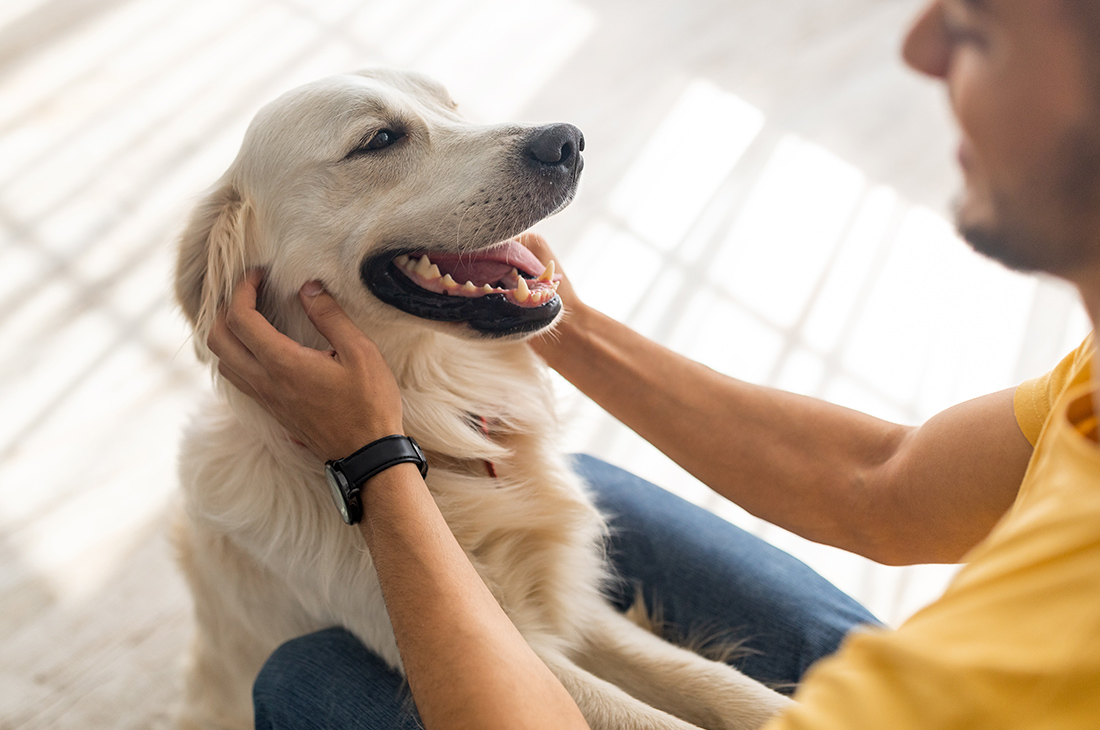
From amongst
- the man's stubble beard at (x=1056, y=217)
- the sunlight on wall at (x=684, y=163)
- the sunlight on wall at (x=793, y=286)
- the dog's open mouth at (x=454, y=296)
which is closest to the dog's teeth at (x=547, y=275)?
the dog's open mouth at (x=454, y=296)

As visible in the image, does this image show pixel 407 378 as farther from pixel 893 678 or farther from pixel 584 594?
pixel 893 678

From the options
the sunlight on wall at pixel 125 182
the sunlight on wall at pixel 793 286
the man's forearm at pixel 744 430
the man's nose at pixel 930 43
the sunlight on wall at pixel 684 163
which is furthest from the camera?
the sunlight on wall at pixel 684 163

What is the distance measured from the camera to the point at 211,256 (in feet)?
4.06

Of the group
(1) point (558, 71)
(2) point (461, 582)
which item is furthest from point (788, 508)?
(1) point (558, 71)

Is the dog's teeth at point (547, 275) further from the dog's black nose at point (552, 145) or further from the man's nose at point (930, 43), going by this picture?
the man's nose at point (930, 43)

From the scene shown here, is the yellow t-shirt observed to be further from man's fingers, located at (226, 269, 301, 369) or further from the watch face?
man's fingers, located at (226, 269, 301, 369)

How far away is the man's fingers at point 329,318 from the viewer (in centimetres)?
116

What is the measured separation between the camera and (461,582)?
981mm

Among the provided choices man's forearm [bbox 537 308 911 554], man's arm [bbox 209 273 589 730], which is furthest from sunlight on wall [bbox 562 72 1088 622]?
man's arm [bbox 209 273 589 730]

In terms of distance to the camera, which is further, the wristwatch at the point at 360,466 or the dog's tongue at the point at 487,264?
the dog's tongue at the point at 487,264

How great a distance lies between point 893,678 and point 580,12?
395 centimetres

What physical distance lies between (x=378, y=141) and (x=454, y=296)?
0.91ft

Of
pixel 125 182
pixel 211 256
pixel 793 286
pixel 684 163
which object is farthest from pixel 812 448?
pixel 125 182

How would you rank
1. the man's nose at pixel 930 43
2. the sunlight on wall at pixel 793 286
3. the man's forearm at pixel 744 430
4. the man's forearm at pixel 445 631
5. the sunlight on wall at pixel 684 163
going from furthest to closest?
the sunlight on wall at pixel 684 163, the sunlight on wall at pixel 793 286, the man's forearm at pixel 744 430, the man's forearm at pixel 445 631, the man's nose at pixel 930 43
